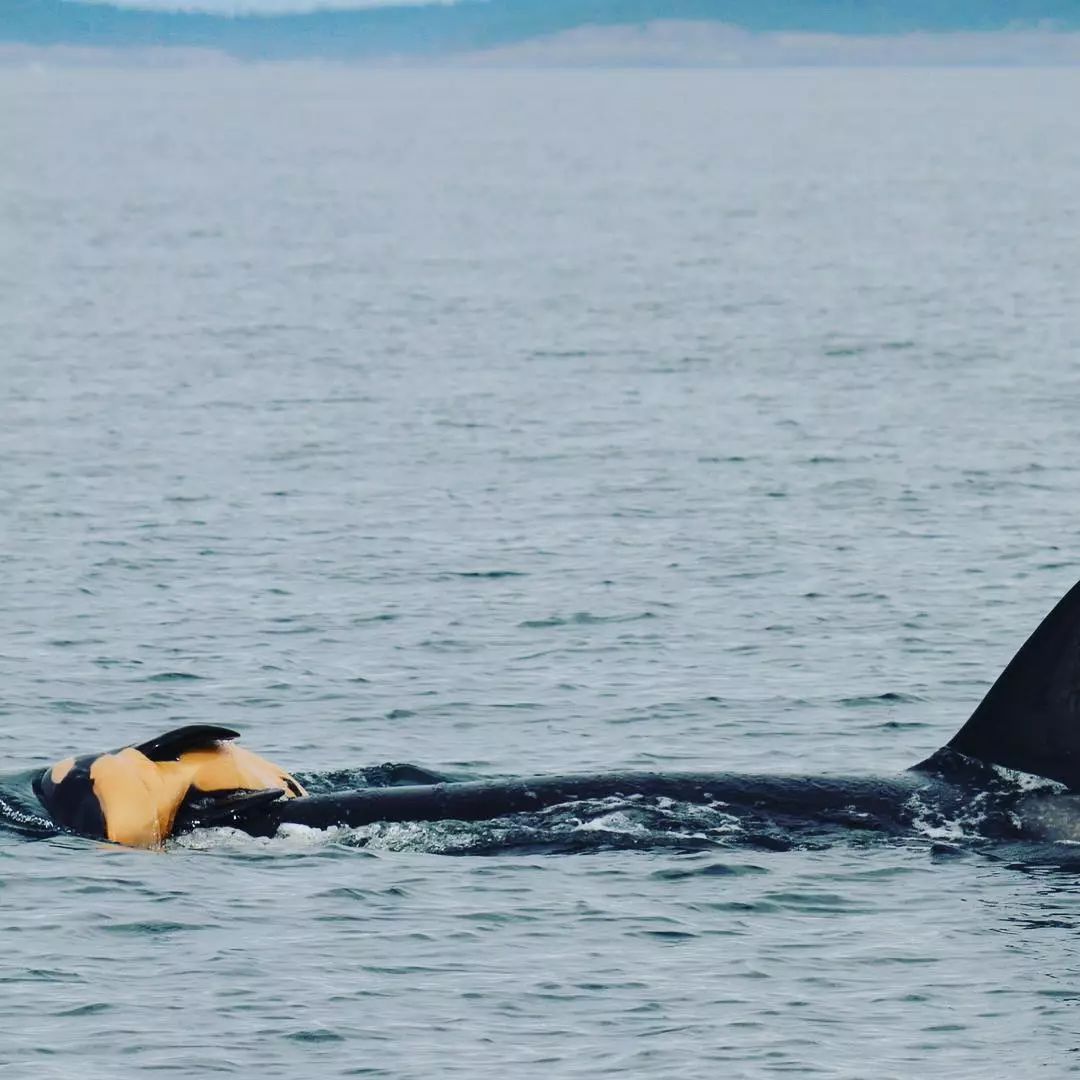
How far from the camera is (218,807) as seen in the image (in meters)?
21.6

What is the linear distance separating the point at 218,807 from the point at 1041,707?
6.96 meters

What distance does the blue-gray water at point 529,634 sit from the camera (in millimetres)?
17812

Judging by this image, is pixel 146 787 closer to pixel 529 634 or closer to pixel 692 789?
pixel 692 789

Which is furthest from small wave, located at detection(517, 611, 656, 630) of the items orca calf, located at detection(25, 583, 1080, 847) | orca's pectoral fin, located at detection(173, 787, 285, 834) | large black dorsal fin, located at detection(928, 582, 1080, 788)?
large black dorsal fin, located at detection(928, 582, 1080, 788)

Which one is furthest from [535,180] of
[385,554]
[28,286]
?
[385,554]

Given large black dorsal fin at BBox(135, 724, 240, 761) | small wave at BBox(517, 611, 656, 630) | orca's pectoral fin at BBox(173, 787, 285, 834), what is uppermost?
small wave at BBox(517, 611, 656, 630)

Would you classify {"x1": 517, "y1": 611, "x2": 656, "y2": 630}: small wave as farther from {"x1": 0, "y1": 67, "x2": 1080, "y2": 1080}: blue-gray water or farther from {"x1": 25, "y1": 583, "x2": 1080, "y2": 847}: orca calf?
{"x1": 25, "y1": 583, "x2": 1080, "y2": 847}: orca calf

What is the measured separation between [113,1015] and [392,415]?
107 ft

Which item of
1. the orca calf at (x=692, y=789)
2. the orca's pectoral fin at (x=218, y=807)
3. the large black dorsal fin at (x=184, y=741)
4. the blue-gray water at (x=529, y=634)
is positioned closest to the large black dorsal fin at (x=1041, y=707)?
the orca calf at (x=692, y=789)

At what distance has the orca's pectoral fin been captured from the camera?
2148cm

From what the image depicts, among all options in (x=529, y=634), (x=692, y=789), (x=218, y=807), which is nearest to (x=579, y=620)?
(x=529, y=634)

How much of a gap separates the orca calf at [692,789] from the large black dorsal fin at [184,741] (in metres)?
0.02

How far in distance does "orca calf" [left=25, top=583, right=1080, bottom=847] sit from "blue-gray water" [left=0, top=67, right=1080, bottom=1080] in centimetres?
36

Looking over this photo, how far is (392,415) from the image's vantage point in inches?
1964
